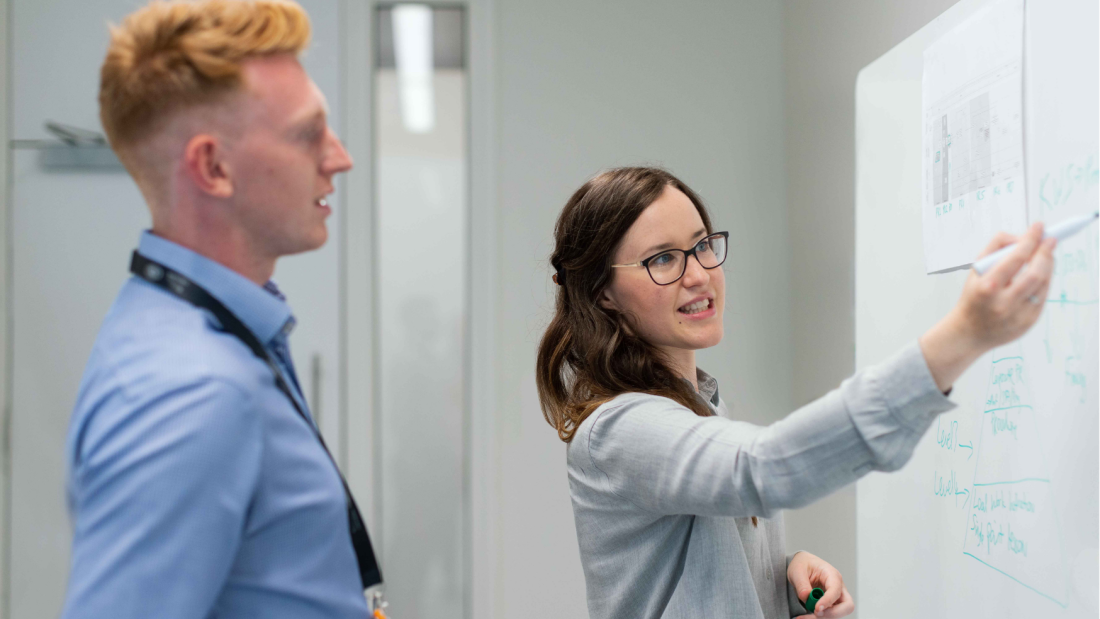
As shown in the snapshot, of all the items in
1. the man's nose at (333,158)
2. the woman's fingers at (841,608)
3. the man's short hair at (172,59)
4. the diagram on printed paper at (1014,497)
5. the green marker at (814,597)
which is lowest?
the woman's fingers at (841,608)

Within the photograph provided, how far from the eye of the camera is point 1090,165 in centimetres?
90

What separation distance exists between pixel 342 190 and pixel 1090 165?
78.1 inches

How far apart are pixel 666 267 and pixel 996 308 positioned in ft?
1.66

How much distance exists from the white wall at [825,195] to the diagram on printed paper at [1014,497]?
79 centimetres

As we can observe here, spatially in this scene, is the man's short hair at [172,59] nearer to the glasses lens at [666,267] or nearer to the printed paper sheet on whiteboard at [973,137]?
the glasses lens at [666,267]

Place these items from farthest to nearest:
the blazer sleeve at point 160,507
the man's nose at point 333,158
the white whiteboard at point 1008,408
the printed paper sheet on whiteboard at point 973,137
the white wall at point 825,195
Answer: the white wall at point 825,195
the printed paper sheet on whiteboard at point 973,137
the white whiteboard at point 1008,408
the man's nose at point 333,158
the blazer sleeve at point 160,507

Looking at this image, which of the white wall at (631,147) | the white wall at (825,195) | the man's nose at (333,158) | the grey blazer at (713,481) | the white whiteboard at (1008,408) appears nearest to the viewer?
the grey blazer at (713,481)

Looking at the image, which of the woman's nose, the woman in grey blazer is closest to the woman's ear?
the woman in grey blazer

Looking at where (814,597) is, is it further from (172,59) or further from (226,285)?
(172,59)

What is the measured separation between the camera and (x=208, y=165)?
0.73 metres

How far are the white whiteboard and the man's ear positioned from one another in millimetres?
957

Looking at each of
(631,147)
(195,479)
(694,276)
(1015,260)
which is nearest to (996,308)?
(1015,260)

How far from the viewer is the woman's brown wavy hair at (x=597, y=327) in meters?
1.09

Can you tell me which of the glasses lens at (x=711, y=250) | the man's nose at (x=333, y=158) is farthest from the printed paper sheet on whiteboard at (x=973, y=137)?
the man's nose at (x=333, y=158)
